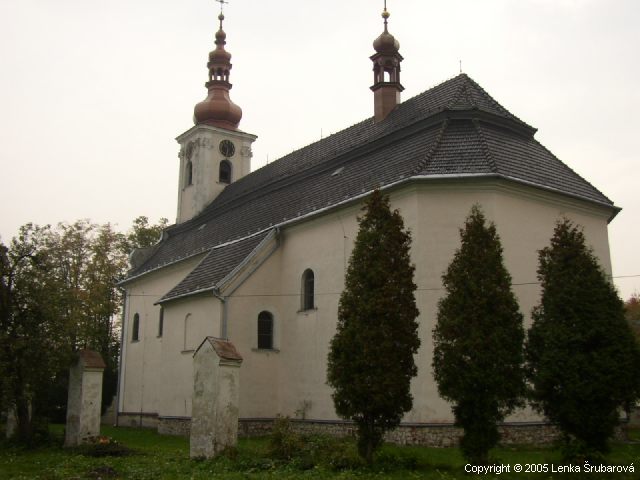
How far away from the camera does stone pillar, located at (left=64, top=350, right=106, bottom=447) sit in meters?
17.3

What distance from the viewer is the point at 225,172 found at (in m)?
35.8

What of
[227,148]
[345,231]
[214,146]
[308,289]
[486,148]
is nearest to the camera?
[486,148]

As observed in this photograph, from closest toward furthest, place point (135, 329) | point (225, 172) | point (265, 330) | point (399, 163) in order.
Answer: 1. point (399, 163)
2. point (265, 330)
3. point (135, 329)
4. point (225, 172)

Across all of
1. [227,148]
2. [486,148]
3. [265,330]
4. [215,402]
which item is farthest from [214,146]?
[215,402]

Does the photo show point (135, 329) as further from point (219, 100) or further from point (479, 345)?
point (479, 345)

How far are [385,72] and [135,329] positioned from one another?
17.4 meters

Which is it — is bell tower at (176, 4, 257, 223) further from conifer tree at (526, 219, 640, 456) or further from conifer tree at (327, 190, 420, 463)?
conifer tree at (526, 219, 640, 456)

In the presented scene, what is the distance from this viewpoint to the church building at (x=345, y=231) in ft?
59.7

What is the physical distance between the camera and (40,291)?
17938 millimetres

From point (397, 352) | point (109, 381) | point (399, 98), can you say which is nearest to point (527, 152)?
point (399, 98)

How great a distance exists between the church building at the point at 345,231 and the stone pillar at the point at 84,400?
4.63m

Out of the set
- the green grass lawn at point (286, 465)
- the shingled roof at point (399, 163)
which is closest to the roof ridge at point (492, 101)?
the shingled roof at point (399, 163)

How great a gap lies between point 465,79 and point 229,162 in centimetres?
1621

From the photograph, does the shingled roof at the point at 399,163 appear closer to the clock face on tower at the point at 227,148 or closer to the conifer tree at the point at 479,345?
the conifer tree at the point at 479,345
